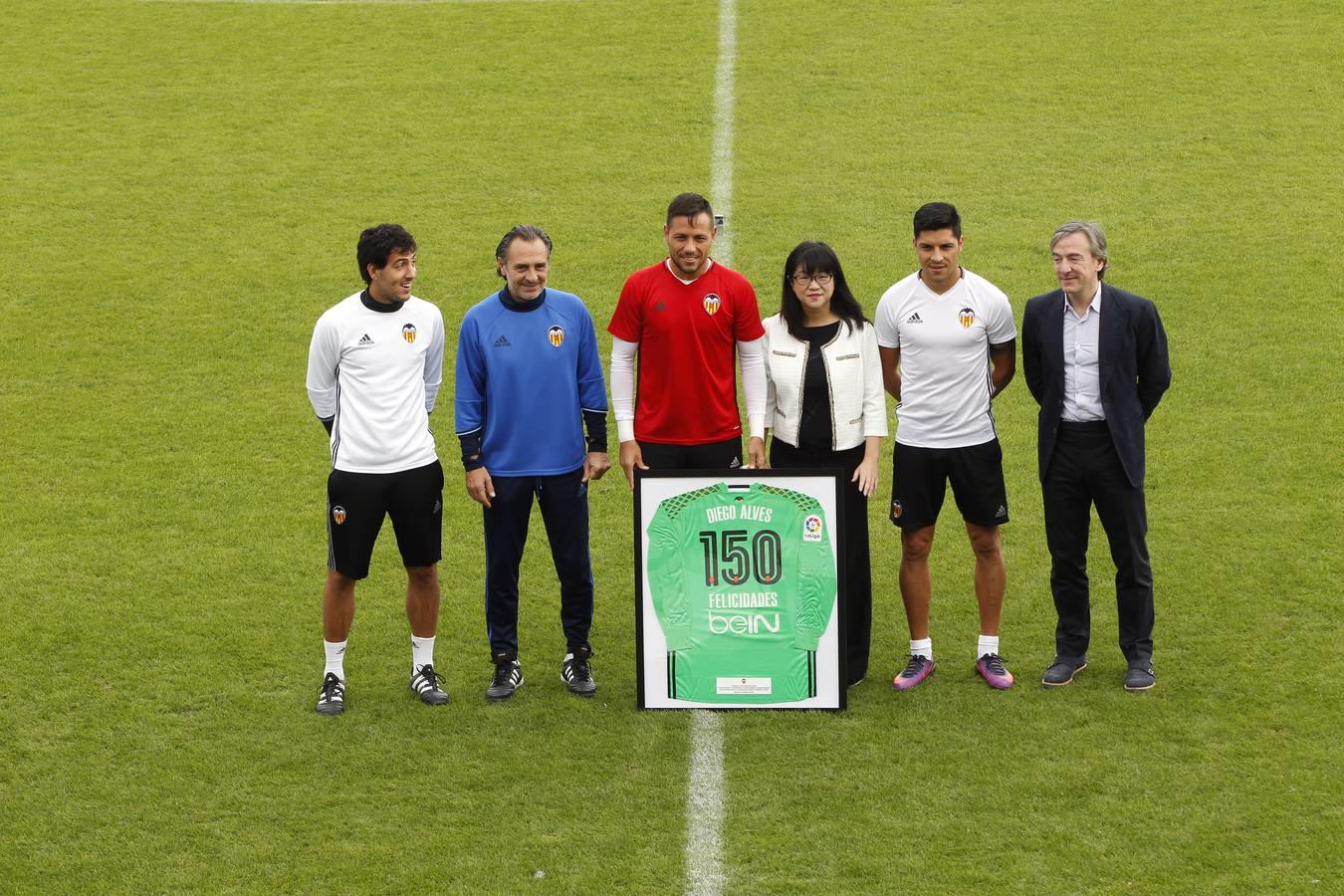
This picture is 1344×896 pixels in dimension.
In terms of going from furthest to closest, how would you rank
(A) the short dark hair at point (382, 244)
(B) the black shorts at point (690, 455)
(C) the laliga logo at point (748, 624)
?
(B) the black shorts at point (690, 455) < (C) the laliga logo at point (748, 624) < (A) the short dark hair at point (382, 244)

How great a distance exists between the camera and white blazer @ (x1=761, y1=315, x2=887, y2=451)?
654 centimetres

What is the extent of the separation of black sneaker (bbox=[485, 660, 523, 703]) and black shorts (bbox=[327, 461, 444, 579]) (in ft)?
2.15

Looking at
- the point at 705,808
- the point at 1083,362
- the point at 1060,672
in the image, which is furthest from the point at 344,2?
the point at 705,808

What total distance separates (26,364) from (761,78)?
25.5ft

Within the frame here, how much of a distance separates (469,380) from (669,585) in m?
1.18

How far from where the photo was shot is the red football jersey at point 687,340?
21.5 ft

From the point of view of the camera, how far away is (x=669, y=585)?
21.5 feet

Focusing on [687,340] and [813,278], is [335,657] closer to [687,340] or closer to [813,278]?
[687,340]

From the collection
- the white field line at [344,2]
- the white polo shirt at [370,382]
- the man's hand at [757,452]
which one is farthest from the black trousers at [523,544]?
the white field line at [344,2]

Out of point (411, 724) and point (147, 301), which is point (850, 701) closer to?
point (411, 724)

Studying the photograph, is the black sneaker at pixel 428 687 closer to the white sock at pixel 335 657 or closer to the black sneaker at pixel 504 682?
the black sneaker at pixel 504 682

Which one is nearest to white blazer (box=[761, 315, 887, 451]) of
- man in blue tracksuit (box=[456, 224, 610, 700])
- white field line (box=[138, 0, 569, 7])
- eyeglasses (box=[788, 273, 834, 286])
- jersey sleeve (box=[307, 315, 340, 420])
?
eyeglasses (box=[788, 273, 834, 286])

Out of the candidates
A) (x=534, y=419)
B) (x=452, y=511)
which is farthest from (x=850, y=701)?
(x=452, y=511)

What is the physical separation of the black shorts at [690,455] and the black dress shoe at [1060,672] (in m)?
1.62
